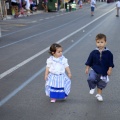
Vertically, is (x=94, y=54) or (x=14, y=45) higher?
(x=94, y=54)

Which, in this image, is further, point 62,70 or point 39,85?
point 39,85

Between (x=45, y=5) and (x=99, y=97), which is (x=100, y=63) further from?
(x=45, y=5)

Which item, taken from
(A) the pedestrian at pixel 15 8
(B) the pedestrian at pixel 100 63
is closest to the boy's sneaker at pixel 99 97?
(B) the pedestrian at pixel 100 63

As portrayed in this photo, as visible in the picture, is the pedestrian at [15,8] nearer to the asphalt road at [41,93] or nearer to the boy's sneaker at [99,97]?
the asphalt road at [41,93]

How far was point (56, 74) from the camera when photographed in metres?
5.95

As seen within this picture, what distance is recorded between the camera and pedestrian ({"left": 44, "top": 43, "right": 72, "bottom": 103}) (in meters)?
5.90

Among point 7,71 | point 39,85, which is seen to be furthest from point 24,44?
point 39,85

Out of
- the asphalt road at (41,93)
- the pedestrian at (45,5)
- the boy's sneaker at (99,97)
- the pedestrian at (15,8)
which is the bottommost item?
the pedestrian at (45,5)

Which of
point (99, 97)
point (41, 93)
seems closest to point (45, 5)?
point (41, 93)

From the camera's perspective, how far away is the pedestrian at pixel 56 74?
19.4ft

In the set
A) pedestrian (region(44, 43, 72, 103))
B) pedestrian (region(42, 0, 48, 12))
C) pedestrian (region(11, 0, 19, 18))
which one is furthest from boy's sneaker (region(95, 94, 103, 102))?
pedestrian (region(42, 0, 48, 12))

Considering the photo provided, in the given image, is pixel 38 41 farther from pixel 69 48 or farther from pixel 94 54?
pixel 94 54

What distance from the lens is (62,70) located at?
19.5 feet

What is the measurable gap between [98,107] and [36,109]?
111cm
